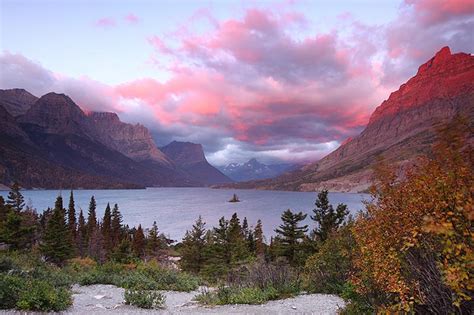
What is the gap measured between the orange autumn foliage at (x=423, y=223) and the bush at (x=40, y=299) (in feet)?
35.1

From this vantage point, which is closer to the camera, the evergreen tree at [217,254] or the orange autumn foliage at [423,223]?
the orange autumn foliage at [423,223]

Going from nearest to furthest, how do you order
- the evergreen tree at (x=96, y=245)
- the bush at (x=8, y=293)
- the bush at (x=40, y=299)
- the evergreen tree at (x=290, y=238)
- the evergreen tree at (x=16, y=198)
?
1. the bush at (x=40, y=299)
2. the bush at (x=8, y=293)
3. the evergreen tree at (x=290, y=238)
4. the evergreen tree at (x=96, y=245)
5. the evergreen tree at (x=16, y=198)

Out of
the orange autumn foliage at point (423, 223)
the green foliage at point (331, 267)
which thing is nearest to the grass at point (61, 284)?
the green foliage at point (331, 267)

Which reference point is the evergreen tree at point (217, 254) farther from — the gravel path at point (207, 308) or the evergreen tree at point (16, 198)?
the evergreen tree at point (16, 198)

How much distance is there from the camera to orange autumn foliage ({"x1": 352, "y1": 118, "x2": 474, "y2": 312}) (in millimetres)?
5801

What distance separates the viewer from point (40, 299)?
12352mm

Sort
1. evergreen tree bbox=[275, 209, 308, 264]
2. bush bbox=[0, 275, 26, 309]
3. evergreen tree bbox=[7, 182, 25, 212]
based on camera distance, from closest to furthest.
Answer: bush bbox=[0, 275, 26, 309] → evergreen tree bbox=[275, 209, 308, 264] → evergreen tree bbox=[7, 182, 25, 212]

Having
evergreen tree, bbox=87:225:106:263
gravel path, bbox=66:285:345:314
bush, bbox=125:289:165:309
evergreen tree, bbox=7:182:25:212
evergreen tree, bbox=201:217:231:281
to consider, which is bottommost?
evergreen tree, bbox=87:225:106:263

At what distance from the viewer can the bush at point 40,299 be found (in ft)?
39.4

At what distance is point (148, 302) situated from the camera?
1459 centimetres

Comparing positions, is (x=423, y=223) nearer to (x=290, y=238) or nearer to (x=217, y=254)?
(x=290, y=238)

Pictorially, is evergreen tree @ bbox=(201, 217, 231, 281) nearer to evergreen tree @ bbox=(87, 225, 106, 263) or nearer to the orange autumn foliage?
Result: evergreen tree @ bbox=(87, 225, 106, 263)

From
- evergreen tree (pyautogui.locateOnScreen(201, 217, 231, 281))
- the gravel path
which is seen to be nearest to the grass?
the gravel path

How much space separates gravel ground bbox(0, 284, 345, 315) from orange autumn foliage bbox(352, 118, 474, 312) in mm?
4255
